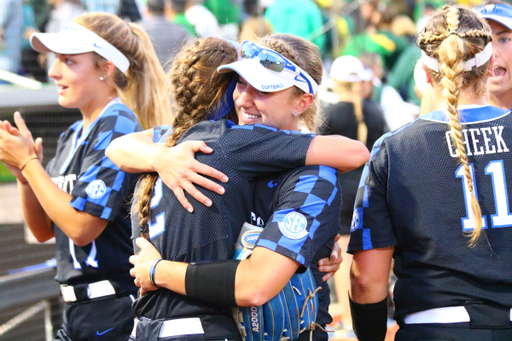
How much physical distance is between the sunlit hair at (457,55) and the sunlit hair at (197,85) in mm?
771

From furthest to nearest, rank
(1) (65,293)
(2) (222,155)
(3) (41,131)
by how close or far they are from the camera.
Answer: (3) (41,131), (1) (65,293), (2) (222,155)

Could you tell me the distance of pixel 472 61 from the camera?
2.00 m

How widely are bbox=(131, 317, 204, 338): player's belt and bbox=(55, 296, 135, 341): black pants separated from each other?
2.89 ft

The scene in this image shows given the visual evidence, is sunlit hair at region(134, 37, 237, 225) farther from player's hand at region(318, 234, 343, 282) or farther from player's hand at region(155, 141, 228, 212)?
player's hand at region(318, 234, 343, 282)

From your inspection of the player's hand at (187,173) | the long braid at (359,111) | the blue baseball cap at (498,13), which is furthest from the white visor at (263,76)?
Answer: the long braid at (359,111)

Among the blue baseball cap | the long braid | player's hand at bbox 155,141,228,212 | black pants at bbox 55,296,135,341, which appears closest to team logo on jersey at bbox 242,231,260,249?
player's hand at bbox 155,141,228,212

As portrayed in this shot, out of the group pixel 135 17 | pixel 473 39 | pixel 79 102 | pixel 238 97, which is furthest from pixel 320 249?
pixel 135 17

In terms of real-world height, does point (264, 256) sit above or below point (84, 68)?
below

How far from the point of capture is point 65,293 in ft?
8.59

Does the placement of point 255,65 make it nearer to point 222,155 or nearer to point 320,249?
point 222,155

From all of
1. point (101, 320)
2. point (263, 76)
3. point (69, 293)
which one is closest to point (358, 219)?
point (263, 76)

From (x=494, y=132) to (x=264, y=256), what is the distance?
97cm

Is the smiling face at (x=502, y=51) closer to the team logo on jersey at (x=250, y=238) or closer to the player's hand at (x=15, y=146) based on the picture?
the team logo on jersey at (x=250, y=238)

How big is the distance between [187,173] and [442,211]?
2.99ft
